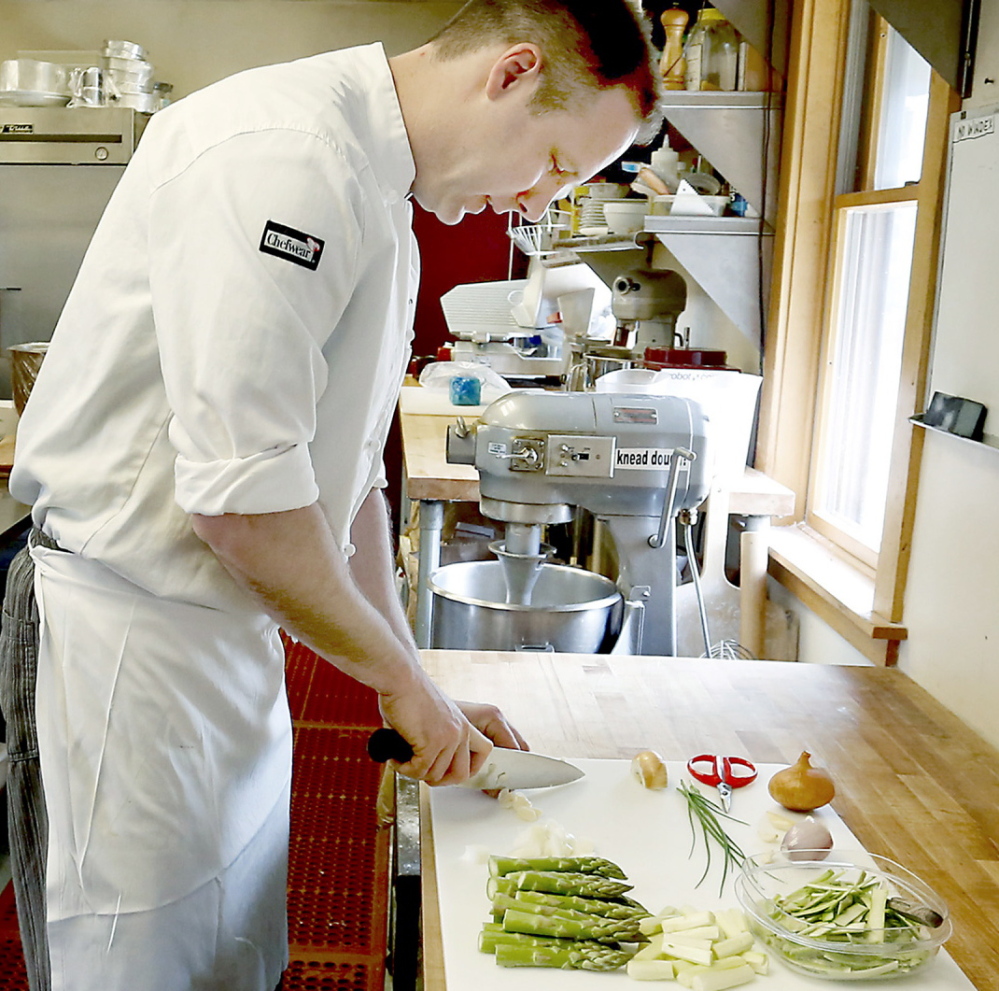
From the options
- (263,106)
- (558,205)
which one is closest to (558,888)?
(263,106)

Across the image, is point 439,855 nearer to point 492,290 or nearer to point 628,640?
point 628,640

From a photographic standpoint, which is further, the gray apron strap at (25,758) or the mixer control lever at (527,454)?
the mixer control lever at (527,454)

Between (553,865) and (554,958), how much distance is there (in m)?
0.12

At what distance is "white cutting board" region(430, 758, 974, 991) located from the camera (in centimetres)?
98

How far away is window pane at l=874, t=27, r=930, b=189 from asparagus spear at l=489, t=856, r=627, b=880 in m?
1.80

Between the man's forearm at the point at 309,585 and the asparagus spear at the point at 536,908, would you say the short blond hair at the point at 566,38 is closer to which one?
the man's forearm at the point at 309,585

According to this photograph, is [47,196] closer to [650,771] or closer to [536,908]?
[650,771]

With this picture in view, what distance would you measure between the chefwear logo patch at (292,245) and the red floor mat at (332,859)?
5.16 feet

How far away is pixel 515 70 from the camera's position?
1.09 metres

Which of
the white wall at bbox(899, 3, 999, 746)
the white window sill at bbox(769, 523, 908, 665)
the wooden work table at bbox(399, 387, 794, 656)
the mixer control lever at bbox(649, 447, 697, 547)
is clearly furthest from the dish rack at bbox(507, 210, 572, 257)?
the white wall at bbox(899, 3, 999, 746)

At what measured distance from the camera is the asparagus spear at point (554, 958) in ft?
3.21

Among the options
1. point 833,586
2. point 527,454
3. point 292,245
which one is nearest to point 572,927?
point 292,245

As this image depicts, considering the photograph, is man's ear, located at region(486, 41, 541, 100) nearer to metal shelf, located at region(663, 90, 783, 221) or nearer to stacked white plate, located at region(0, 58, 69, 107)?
metal shelf, located at region(663, 90, 783, 221)

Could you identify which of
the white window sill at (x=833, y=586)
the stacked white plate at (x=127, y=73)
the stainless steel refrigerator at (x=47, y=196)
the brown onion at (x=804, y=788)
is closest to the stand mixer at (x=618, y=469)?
the white window sill at (x=833, y=586)
